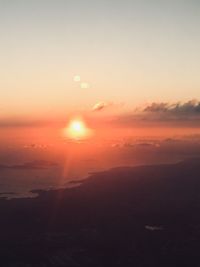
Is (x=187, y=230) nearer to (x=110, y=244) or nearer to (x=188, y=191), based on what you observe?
(x=110, y=244)

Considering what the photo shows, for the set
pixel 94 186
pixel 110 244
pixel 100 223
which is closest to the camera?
pixel 110 244

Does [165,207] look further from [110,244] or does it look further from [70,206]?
[110,244]

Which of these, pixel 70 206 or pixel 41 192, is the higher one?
pixel 41 192

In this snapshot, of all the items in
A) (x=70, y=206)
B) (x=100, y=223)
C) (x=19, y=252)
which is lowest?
(x=19, y=252)

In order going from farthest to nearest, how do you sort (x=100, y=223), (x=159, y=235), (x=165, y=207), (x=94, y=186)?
1. (x=94, y=186)
2. (x=165, y=207)
3. (x=100, y=223)
4. (x=159, y=235)

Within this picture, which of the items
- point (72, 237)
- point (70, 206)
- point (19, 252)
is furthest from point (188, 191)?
point (19, 252)

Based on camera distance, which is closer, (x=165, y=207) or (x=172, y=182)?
(x=165, y=207)
